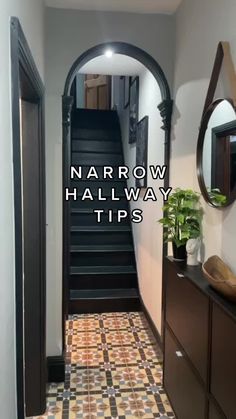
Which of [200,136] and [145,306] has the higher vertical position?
[200,136]

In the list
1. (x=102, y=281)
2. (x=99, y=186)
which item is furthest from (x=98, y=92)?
(x=102, y=281)

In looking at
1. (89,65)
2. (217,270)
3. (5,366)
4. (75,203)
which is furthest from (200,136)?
(75,203)

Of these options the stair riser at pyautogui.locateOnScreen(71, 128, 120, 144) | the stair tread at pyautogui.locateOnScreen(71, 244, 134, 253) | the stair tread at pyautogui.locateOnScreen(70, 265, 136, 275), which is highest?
the stair riser at pyautogui.locateOnScreen(71, 128, 120, 144)

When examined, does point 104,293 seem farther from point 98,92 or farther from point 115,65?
point 98,92

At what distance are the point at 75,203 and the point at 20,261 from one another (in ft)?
11.7

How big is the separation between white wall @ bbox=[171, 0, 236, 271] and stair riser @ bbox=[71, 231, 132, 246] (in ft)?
6.43

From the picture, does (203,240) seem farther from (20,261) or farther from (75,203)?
(75,203)

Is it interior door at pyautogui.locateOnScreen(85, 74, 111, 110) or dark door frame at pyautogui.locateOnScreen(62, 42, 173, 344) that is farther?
interior door at pyautogui.locateOnScreen(85, 74, 111, 110)

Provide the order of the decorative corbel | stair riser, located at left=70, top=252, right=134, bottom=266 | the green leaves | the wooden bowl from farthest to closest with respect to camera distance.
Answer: stair riser, located at left=70, top=252, right=134, bottom=266
the decorative corbel
the green leaves
the wooden bowl

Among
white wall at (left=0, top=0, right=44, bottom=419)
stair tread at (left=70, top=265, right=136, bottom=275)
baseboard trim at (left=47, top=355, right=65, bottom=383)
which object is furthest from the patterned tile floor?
white wall at (left=0, top=0, right=44, bottom=419)

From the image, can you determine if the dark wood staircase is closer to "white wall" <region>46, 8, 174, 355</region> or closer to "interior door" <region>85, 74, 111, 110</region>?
"white wall" <region>46, 8, 174, 355</region>

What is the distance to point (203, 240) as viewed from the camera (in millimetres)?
2006

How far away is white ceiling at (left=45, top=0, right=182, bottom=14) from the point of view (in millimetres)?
2326

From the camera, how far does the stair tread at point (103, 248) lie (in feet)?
13.8
